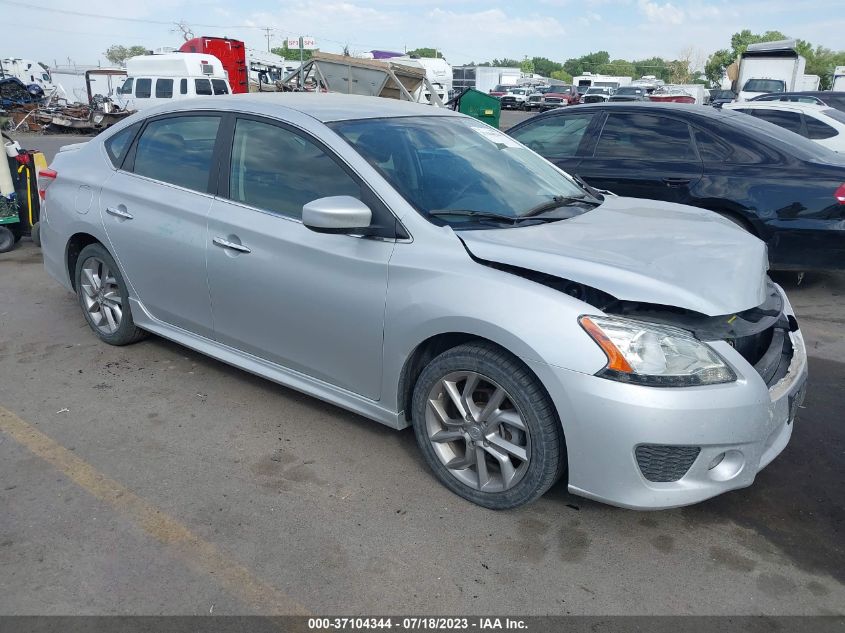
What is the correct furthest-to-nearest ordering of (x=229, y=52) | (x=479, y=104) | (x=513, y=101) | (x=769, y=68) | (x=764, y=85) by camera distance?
(x=513, y=101) < (x=229, y=52) < (x=769, y=68) < (x=764, y=85) < (x=479, y=104)

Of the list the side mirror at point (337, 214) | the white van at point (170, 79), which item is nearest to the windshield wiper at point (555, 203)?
the side mirror at point (337, 214)

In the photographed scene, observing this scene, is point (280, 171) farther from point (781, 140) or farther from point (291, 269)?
point (781, 140)

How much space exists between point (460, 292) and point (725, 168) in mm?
4068

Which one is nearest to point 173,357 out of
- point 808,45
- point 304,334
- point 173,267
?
point 173,267

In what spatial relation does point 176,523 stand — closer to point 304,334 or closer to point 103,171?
point 304,334

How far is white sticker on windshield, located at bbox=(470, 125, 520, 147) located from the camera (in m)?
4.08

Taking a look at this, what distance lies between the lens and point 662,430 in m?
2.54

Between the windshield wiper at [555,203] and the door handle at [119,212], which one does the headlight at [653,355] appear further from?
the door handle at [119,212]

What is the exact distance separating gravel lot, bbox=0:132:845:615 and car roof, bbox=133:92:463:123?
1.60 m

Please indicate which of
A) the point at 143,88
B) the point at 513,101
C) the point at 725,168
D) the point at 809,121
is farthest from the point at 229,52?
the point at 725,168

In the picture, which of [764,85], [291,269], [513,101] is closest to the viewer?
[291,269]

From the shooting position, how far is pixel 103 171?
14.8 feet

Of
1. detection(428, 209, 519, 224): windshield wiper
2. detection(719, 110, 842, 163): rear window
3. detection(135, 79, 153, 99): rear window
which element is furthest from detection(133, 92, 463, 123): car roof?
detection(135, 79, 153, 99): rear window

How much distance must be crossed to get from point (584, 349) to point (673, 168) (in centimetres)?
414
